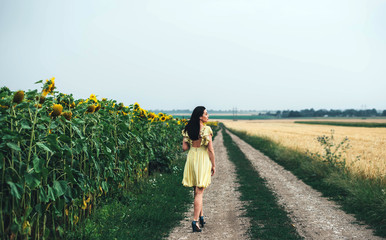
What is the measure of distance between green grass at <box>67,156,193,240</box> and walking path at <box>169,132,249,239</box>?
321 mm

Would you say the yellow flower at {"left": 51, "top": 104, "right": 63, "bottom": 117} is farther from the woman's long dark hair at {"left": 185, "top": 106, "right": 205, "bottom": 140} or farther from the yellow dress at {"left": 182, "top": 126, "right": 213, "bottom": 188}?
the yellow dress at {"left": 182, "top": 126, "right": 213, "bottom": 188}

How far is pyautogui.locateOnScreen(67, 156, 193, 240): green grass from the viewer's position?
225 inches

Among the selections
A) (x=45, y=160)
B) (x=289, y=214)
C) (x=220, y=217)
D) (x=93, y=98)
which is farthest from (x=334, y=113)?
(x=45, y=160)

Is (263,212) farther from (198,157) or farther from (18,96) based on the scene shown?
(18,96)

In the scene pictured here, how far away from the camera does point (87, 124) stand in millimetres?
5539

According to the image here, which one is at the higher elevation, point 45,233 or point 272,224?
point 45,233

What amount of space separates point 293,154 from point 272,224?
10853 millimetres

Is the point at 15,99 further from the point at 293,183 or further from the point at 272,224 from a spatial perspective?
the point at 293,183

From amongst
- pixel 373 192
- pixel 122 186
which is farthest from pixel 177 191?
pixel 373 192

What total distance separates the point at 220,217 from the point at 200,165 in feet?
5.80

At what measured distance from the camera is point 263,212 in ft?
25.1

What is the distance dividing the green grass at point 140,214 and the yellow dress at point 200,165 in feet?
3.61

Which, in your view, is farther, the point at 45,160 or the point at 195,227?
the point at 195,227

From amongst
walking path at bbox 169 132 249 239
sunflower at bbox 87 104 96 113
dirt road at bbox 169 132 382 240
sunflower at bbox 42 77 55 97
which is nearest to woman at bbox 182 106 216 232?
walking path at bbox 169 132 249 239
